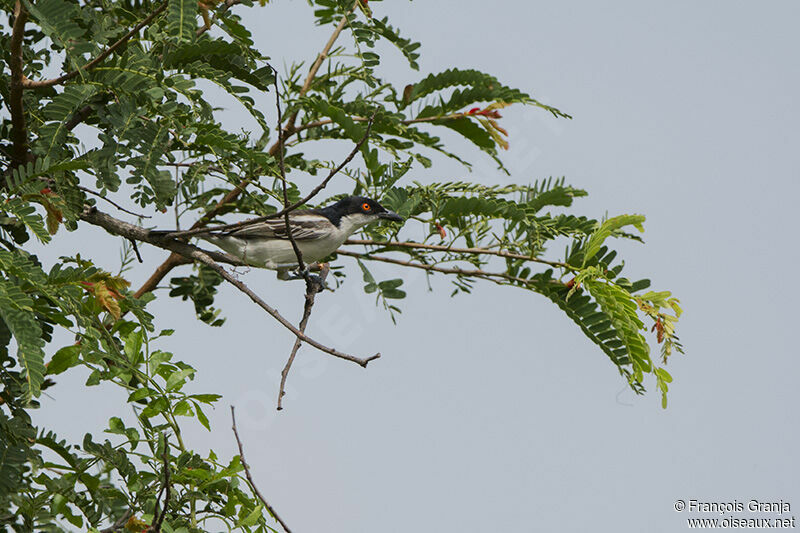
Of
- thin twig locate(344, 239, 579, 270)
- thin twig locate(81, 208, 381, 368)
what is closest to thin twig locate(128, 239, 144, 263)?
thin twig locate(81, 208, 381, 368)

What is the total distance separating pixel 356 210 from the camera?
596cm

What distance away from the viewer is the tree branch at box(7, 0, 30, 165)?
331cm

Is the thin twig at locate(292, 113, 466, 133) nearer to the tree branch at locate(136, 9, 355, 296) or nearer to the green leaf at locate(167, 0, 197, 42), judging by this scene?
the tree branch at locate(136, 9, 355, 296)

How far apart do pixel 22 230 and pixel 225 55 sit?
4.35 feet

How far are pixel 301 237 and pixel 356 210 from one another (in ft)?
1.47

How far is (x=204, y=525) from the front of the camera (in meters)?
3.86

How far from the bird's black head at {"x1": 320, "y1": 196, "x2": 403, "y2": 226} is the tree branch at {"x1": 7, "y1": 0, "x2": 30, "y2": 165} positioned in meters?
2.00

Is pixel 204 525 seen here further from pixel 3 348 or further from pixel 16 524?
pixel 3 348

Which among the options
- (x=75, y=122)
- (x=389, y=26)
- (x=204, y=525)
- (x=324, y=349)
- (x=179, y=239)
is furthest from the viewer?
(x=389, y=26)

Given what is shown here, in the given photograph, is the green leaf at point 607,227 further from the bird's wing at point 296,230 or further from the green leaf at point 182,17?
the green leaf at point 182,17

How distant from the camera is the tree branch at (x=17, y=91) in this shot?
331 centimetres

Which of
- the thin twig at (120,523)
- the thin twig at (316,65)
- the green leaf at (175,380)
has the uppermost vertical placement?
the thin twig at (316,65)

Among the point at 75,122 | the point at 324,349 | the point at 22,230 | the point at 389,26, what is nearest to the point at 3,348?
the point at 22,230

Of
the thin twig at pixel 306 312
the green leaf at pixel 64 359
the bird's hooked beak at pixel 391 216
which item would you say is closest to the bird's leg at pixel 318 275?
the thin twig at pixel 306 312
